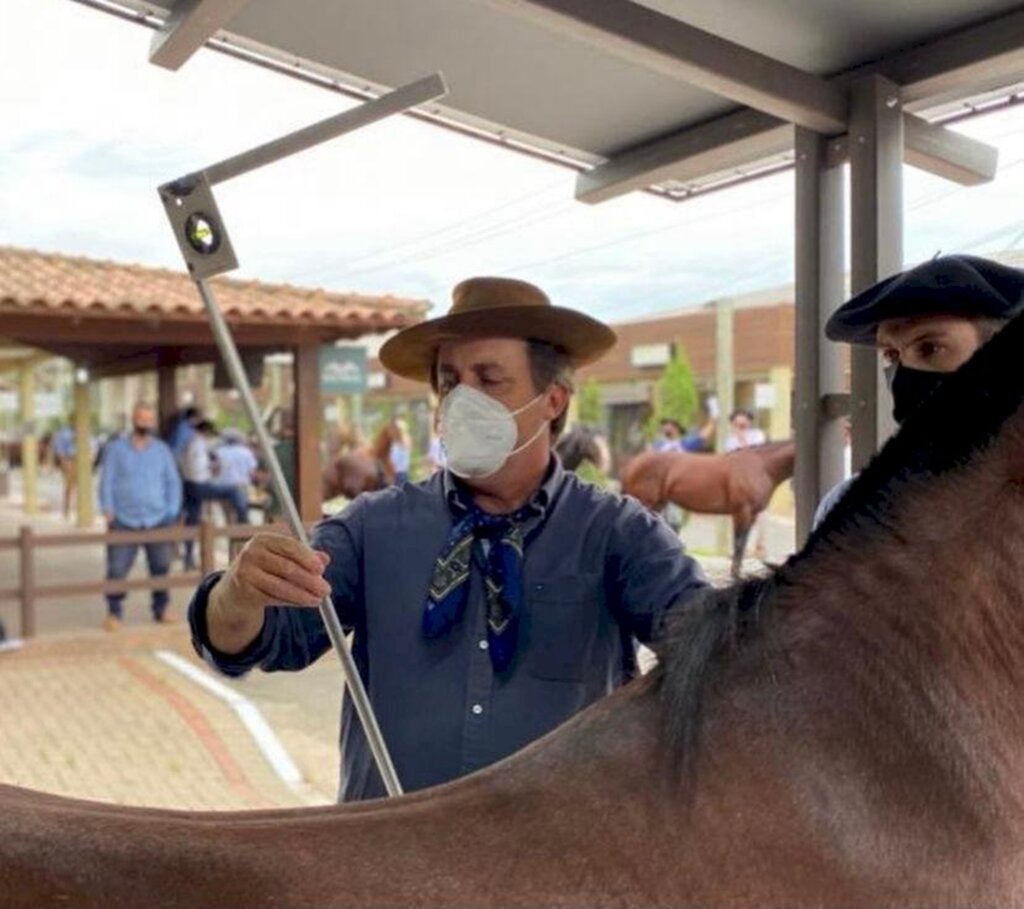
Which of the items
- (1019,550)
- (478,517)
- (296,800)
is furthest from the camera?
(296,800)

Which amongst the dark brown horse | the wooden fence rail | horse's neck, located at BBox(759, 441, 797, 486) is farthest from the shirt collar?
horse's neck, located at BBox(759, 441, 797, 486)

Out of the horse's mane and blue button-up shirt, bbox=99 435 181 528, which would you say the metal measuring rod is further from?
blue button-up shirt, bbox=99 435 181 528

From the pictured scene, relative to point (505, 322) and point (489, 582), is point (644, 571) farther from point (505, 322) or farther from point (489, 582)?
point (505, 322)

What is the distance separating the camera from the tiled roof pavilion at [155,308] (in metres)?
10.7

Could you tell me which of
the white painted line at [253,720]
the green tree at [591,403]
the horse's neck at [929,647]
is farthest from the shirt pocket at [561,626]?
the green tree at [591,403]

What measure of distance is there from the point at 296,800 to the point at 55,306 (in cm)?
627

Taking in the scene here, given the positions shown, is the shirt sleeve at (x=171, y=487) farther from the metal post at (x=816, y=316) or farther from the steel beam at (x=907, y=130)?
the metal post at (x=816, y=316)

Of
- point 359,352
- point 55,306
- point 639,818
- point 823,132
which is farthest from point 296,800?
point 359,352

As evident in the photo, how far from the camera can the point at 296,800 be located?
5777 mm

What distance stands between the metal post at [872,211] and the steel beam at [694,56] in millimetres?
78

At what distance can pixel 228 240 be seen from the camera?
74.7 inches

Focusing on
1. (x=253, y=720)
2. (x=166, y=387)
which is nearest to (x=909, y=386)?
(x=253, y=720)

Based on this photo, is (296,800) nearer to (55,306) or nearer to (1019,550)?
(1019,550)

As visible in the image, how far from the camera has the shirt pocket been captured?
2020 millimetres
